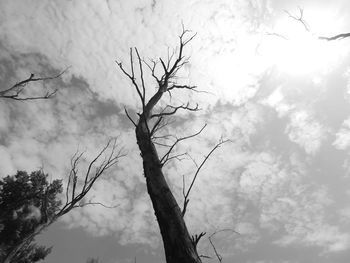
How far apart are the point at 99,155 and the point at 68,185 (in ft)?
2.48

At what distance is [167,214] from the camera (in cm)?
266

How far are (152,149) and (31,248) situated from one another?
15.6m

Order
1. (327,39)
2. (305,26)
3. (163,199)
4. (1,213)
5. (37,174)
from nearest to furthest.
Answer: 1. (163,199)
2. (327,39)
3. (305,26)
4. (1,213)
5. (37,174)

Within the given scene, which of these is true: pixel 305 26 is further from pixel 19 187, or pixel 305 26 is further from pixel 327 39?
pixel 19 187

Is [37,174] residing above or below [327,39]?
above

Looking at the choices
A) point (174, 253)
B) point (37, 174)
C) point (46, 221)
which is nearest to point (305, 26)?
point (174, 253)

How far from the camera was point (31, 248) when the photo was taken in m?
15.3

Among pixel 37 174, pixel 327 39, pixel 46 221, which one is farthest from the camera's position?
pixel 37 174

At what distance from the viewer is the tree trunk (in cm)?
226

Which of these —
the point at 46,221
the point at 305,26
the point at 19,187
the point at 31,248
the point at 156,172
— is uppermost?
the point at 19,187

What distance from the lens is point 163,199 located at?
284 cm

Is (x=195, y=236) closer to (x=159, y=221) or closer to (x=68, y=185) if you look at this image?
(x=159, y=221)

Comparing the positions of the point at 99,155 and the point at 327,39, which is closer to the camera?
the point at 327,39

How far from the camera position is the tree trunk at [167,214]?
2263 millimetres
